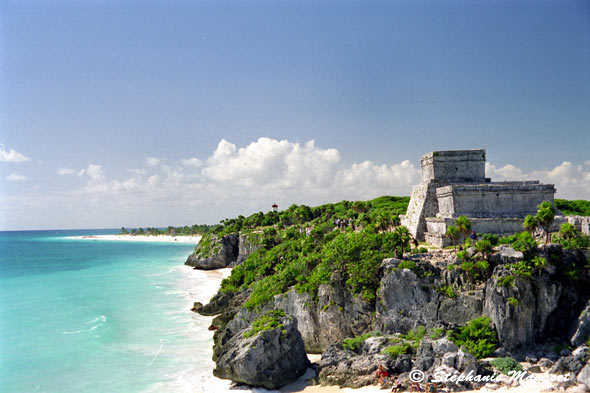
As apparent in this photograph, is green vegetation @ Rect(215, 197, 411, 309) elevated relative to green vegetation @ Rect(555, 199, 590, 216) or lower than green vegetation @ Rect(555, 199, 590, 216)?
lower

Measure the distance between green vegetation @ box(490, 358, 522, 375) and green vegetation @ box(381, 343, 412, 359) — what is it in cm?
386

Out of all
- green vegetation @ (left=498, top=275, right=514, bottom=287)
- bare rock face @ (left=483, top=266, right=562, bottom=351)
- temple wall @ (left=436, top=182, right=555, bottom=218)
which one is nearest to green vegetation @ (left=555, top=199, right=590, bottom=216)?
temple wall @ (left=436, top=182, right=555, bottom=218)

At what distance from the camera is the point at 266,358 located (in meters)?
20.6

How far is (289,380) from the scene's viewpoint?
2066 centimetres

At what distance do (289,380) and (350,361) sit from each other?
133 inches

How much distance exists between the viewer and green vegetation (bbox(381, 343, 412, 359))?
65.1ft

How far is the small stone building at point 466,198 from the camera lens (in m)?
27.4

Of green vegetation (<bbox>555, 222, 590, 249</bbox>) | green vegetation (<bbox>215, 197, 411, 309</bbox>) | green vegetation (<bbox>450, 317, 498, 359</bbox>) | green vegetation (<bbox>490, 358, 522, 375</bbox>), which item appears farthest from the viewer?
green vegetation (<bbox>215, 197, 411, 309</bbox>)

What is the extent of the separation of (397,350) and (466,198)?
540 inches

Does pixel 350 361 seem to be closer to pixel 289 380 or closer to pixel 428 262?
pixel 289 380

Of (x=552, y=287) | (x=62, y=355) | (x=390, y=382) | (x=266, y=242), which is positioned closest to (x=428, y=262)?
(x=552, y=287)

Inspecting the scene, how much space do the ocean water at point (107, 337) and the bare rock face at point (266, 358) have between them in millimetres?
1198

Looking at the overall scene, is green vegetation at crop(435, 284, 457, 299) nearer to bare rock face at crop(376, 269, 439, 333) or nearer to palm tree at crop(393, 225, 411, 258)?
bare rock face at crop(376, 269, 439, 333)

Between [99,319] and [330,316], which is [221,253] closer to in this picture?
[99,319]
